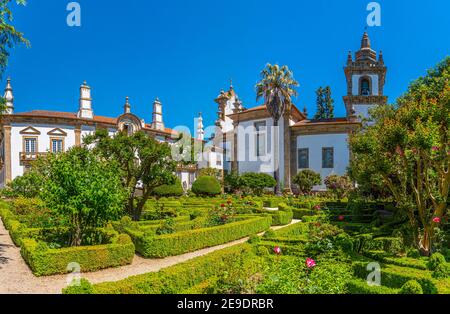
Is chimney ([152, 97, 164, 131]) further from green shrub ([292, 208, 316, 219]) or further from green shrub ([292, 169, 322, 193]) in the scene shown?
green shrub ([292, 208, 316, 219])

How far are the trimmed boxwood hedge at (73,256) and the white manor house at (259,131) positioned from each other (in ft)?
99.1

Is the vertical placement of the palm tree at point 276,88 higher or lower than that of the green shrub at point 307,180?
higher

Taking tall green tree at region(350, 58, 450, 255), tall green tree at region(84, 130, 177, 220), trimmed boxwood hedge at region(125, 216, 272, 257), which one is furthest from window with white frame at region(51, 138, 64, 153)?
tall green tree at region(350, 58, 450, 255)

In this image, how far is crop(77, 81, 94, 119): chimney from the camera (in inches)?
1623

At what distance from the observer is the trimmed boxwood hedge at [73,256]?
10.0 m

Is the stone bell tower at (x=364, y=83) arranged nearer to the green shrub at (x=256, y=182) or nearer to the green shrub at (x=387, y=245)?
the green shrub at (x=256, y=182)

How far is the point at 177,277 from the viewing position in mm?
8250

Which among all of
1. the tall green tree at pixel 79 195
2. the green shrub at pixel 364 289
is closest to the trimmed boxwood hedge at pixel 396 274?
the green shrub at pixel 364 289

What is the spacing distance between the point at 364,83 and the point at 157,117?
26987 millimetres
